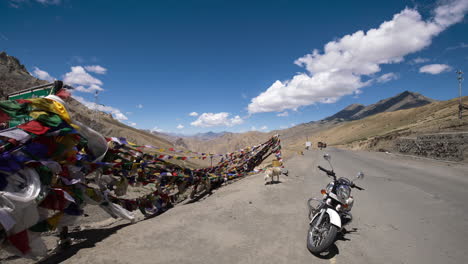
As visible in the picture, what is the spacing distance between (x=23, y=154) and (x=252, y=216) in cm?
481

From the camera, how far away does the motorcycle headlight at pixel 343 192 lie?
4.67 metres

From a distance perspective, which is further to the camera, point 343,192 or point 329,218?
point 343,192

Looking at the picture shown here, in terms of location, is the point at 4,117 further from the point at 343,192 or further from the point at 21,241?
the point at 343,192

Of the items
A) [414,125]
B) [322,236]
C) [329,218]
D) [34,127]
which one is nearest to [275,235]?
[322,236]

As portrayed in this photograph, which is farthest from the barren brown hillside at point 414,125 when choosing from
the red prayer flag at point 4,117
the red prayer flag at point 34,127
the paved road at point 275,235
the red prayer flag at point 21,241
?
the red prayer flag at point 4,117

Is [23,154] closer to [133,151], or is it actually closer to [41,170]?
[41,170]

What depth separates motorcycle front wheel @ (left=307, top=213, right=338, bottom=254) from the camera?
3879 mm

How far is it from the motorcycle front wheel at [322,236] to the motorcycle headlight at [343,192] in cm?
Result: 65

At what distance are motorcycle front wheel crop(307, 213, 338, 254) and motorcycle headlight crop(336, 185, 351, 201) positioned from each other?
65 cm

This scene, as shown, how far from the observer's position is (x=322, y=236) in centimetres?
417

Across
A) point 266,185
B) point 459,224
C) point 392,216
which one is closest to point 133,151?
point 266,185

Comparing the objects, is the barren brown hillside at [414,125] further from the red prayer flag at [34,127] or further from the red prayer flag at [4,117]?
the red prayer flag at [4,117]

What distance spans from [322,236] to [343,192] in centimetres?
109

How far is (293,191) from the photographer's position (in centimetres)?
868
